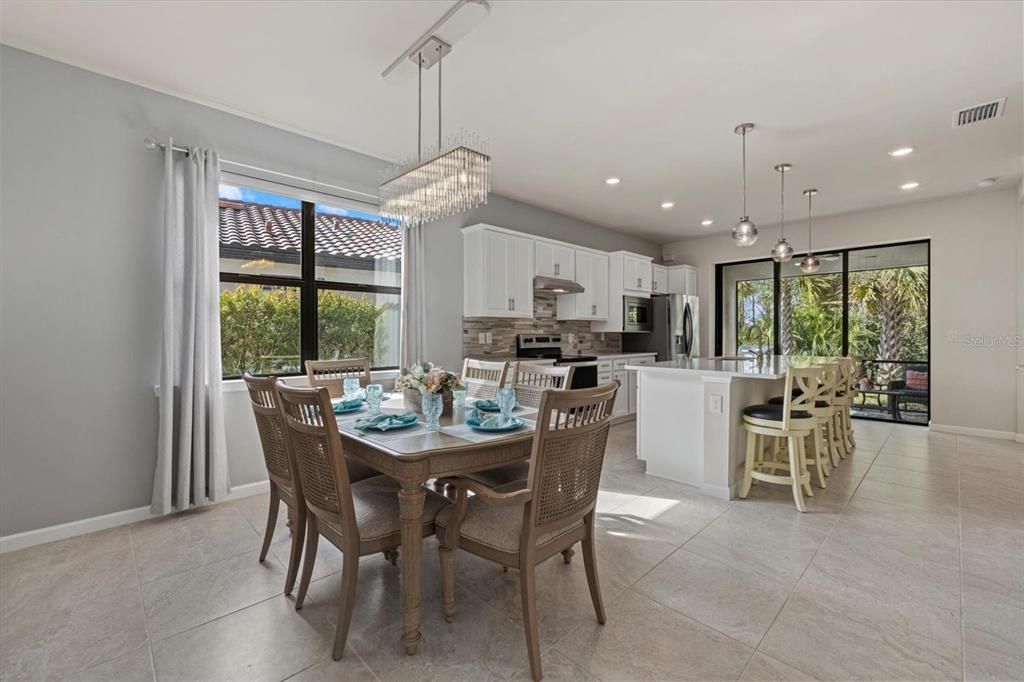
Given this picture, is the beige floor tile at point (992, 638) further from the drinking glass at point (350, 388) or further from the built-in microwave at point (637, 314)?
the built-in microwave at point (637, 314)

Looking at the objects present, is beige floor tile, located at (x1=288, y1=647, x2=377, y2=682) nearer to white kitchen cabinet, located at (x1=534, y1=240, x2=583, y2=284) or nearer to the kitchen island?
the kitchen island

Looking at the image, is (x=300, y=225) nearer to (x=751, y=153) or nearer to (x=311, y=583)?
(x=311, y=583)

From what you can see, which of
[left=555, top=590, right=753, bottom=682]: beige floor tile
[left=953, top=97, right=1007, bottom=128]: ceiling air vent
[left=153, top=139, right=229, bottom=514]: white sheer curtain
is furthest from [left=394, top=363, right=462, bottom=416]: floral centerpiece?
[left=953, top=97, right=1007, bottom=128]: ceiling air vent

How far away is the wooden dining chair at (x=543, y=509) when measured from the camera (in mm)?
1572

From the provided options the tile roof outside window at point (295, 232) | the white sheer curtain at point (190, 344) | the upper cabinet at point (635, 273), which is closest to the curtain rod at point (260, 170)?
the white sheer curtain at point (190, 344)

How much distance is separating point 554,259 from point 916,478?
12.6 feet

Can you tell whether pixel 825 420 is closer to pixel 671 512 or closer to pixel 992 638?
pixel 671 512

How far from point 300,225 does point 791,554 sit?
3982mm

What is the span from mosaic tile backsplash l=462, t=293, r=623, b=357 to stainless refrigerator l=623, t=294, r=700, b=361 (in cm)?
53

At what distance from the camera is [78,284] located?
2.67m

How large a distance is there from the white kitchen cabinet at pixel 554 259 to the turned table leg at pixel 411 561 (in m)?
3.82

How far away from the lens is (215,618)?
1.91 m

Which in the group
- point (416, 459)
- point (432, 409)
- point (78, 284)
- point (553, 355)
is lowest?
point (416, 459)

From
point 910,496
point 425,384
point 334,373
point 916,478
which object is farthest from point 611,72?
point 916,478
